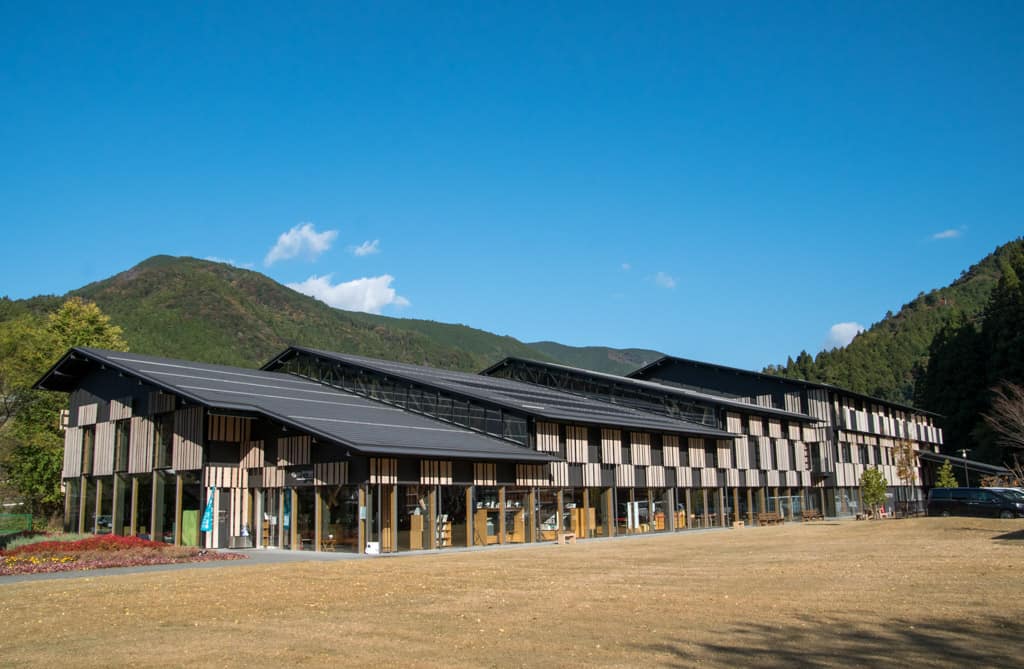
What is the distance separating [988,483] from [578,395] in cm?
3020

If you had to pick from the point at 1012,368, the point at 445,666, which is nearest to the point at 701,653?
the point at 445,666

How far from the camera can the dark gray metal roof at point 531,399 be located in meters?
39.9

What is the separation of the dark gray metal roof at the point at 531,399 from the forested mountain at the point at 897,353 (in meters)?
57.9

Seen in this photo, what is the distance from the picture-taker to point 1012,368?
231ft

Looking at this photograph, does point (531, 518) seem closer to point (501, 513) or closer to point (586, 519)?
point (501, 513)

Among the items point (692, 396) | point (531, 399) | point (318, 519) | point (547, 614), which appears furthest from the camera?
point (692, 396)

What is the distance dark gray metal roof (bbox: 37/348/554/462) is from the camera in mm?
31391

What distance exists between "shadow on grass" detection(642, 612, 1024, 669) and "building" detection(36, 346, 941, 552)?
801 inches

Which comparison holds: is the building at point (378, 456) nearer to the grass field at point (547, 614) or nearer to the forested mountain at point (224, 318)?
the grass field at point (547, 614)

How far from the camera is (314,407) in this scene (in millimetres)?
36188

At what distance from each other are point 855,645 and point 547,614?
15.6 feet

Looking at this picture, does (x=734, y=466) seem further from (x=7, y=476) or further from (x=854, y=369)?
(x=854, y=369)

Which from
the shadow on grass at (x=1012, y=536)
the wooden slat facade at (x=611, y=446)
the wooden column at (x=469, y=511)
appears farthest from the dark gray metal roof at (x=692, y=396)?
the shadow on grass at (x=1012, y=536)

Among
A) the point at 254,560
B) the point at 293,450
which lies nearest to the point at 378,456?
the point at 293,450
